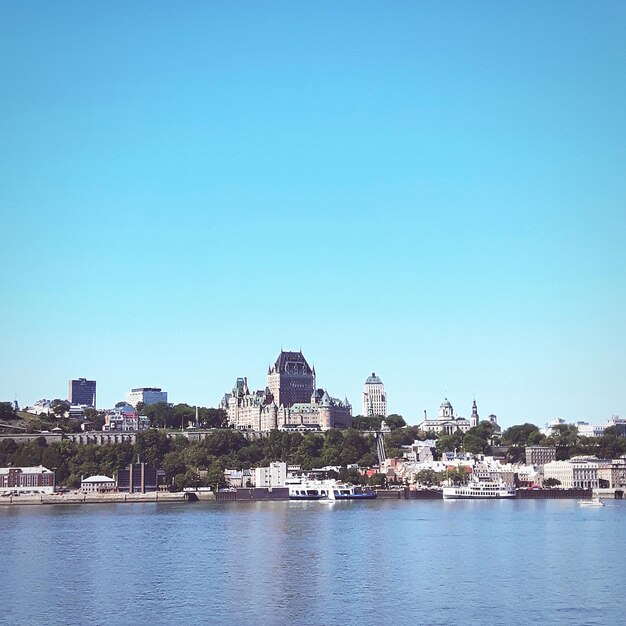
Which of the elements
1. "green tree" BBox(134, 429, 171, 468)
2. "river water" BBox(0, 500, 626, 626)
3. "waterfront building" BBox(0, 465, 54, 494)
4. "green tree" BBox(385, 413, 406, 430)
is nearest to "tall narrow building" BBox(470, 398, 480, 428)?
"green tree" BBox(385, 413, 406, 430)

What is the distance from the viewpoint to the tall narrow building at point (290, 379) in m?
141

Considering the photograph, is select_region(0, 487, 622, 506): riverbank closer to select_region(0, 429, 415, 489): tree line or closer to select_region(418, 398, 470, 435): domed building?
select_region(0, 429, 415, 489): tree line

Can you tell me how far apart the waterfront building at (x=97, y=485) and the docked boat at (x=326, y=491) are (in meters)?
15.8

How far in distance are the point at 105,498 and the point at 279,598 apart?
219ft

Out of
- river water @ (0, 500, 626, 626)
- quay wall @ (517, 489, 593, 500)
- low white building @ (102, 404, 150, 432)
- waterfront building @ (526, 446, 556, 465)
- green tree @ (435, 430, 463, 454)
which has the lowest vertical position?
river water @ (0, 500, 626, 626)

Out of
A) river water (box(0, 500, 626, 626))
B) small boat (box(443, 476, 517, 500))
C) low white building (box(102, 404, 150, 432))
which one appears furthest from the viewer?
low white building (box(102, 404, 150, 432))

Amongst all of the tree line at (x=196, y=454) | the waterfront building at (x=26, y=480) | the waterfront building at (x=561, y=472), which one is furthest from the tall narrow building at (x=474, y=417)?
the waterfront building at (x=26, y=480)

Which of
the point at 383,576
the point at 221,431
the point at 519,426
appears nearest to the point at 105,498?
the point at 221,431

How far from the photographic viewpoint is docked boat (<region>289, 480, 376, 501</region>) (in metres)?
96.2

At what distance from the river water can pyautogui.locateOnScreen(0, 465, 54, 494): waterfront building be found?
117ft

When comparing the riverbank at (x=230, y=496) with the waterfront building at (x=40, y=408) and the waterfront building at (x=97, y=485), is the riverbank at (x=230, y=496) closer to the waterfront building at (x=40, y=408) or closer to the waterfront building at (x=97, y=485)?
the waterfront building at (x=97, y=485)

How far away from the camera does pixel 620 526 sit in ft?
189

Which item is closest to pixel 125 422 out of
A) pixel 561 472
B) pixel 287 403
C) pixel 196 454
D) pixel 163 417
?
pixel 163 417

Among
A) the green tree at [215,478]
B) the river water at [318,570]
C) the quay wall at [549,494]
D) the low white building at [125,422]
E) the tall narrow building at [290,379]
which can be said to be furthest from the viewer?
the tall narrow building at [290,379]
